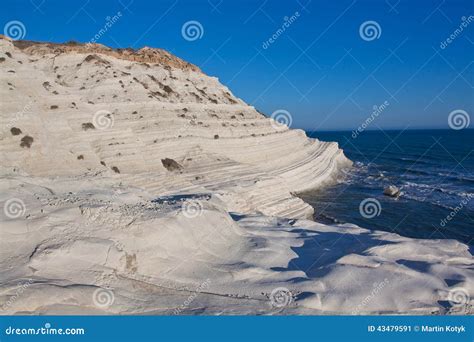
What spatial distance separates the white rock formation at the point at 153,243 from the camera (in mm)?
8383

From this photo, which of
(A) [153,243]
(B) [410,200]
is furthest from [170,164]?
(B) [410,200]

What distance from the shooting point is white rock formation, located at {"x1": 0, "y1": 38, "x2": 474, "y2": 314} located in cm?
838

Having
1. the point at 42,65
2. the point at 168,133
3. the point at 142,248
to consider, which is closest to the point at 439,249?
the point at 142,248

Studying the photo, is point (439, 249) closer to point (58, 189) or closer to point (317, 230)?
point (317, 230)

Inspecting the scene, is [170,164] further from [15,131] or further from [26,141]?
[15,131]

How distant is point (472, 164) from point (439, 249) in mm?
42956

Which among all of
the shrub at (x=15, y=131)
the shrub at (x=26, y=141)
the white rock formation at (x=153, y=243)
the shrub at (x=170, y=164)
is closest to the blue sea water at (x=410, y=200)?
the white rock formation at (x=153, y=243)

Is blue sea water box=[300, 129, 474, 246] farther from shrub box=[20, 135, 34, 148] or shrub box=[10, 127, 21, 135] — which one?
shrub box=[10, 127, 21, 135]

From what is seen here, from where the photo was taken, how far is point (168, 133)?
85.3 ft

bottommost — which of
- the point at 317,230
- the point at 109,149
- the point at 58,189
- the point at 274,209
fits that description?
the point at 317,230

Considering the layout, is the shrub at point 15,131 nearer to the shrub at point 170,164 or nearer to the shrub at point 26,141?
the shrub at point 26,141

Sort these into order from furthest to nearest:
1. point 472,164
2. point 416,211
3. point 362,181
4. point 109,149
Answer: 1. point 472,164
2. point 362,181
3. point 416,211
4. point 109,149

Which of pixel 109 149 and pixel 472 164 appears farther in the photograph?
pixel 472 164

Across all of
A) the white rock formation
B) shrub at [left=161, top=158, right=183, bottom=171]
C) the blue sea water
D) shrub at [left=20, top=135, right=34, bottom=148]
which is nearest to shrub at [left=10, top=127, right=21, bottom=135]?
the white rock formation
